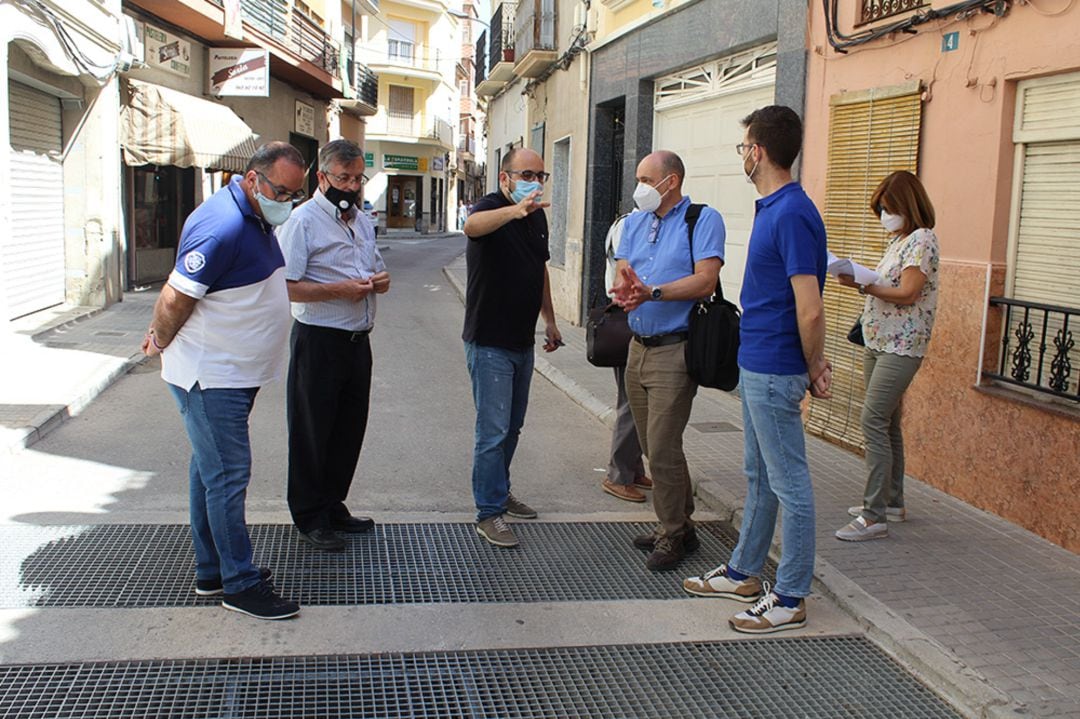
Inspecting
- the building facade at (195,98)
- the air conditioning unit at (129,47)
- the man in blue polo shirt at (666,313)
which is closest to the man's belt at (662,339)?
the man in blue polo shirt at (666,313)

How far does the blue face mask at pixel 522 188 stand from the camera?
4.89m

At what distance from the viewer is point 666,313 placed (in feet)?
15.4

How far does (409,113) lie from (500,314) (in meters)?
48.0

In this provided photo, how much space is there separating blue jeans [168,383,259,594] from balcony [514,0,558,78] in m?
13.5

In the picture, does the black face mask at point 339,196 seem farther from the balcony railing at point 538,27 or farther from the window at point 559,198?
the balcony railing at point 538,27

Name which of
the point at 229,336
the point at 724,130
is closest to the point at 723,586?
the point at 229,336

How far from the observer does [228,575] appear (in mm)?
4051

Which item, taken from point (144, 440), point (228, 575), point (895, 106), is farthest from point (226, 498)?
point (895, 106)

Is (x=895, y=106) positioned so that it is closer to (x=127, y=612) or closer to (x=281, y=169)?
(x=281, y=169)

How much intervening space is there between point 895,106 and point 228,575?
5.23 m

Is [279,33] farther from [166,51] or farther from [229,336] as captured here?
[229,336]

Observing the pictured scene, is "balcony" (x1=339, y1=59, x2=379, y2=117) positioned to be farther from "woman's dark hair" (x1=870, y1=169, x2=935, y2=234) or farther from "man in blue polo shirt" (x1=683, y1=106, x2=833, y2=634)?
"man in blue polo shirt" (x1=683, y1=106, x2=833, y2=634)

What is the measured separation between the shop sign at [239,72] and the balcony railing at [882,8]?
15.0m

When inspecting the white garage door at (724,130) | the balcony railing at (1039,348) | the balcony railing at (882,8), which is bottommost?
the balcony railing at (1039,348)
